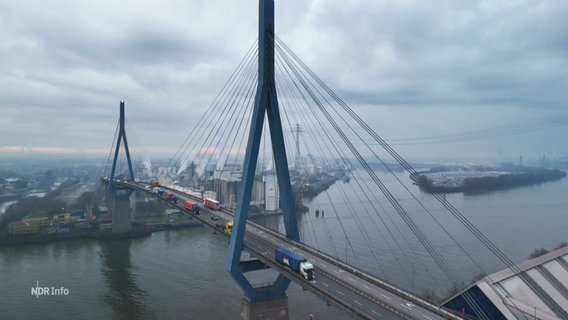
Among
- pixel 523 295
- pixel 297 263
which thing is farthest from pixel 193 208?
pixel 523 295

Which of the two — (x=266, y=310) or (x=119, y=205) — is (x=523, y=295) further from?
(x=119, y=205)

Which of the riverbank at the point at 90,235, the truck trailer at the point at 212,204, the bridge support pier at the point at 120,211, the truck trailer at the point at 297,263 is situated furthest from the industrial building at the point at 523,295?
the bridge support pier at the point at 120,211

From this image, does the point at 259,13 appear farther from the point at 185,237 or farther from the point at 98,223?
the point at 98,223

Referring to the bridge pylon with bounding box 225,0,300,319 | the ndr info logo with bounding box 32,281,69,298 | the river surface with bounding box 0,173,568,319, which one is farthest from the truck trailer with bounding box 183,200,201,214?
the bridge pylon with bounding box 225,0,300,319

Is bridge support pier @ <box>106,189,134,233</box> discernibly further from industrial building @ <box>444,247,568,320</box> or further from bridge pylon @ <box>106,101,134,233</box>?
industrial building @ <box>444,247,568,320</box>

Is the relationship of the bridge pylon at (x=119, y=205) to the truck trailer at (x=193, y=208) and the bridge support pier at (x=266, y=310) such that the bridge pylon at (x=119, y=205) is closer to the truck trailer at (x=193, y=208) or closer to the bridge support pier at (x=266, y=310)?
the truck trailer at (x=193, y=208)

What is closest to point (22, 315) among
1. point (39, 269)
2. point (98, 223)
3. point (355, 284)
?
point (39, 269)
